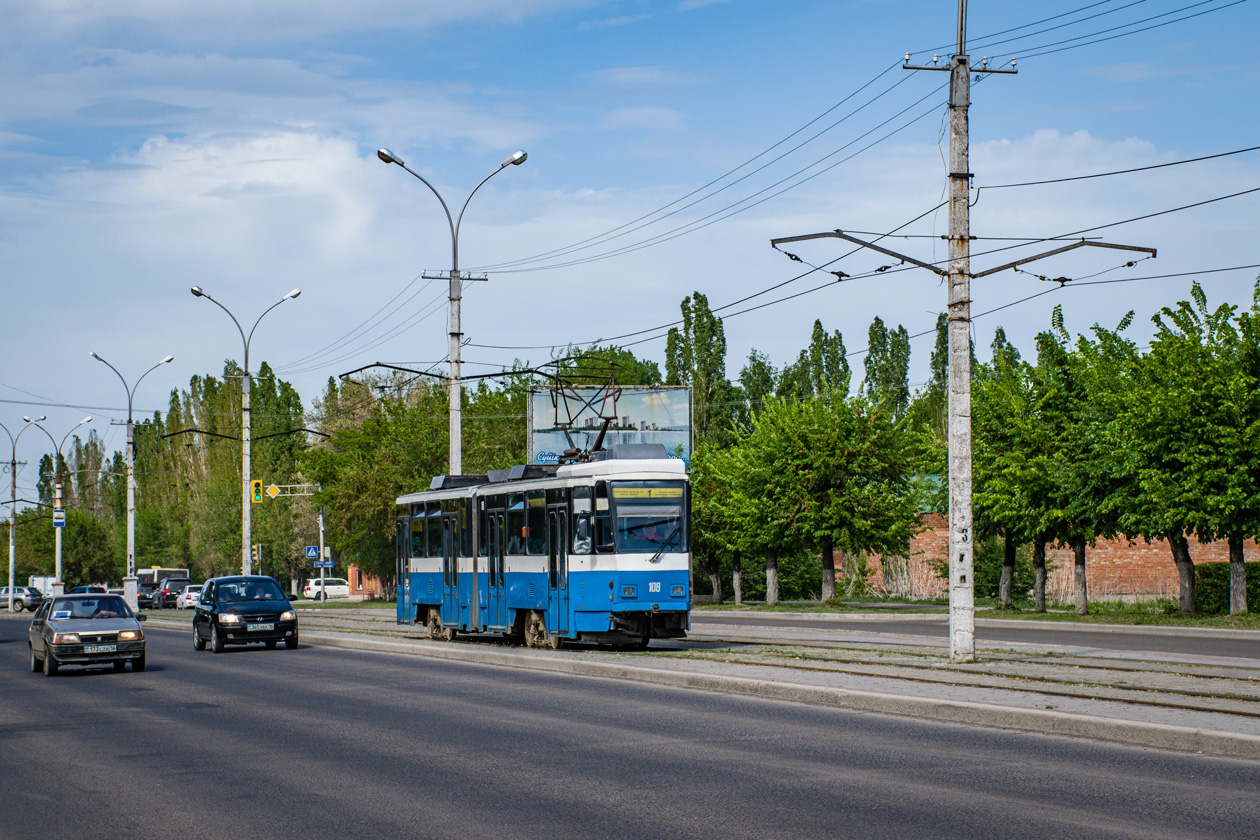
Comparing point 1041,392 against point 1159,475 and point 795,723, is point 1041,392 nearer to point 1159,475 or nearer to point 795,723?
point 1159,475

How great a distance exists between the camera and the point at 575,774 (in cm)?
1043

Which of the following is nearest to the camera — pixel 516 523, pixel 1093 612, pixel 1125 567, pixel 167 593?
pixel 516 523

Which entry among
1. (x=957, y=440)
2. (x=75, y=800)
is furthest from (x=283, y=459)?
(x=75, y=800)

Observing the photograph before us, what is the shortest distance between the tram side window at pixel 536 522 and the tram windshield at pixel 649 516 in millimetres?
1902

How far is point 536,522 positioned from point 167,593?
68224 millimetres

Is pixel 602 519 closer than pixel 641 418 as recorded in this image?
Yes

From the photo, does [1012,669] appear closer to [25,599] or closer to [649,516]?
[649,516]

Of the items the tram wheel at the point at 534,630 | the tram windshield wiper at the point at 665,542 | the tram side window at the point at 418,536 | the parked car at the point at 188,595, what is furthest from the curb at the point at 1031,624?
the parked car at the point at 188,595

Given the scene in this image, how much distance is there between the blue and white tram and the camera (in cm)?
2367

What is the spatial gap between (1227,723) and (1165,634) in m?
19.4

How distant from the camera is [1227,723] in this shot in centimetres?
1206

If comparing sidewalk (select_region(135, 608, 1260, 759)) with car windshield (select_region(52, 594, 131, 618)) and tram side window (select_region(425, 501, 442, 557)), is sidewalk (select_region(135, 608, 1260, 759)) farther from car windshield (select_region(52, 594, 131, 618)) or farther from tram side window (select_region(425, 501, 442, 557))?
car windshield (select_region(52, 594, 131, 618))

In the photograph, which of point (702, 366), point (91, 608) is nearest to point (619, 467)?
point (91, 608)

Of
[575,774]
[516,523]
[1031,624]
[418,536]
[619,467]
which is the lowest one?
[1031,624]
